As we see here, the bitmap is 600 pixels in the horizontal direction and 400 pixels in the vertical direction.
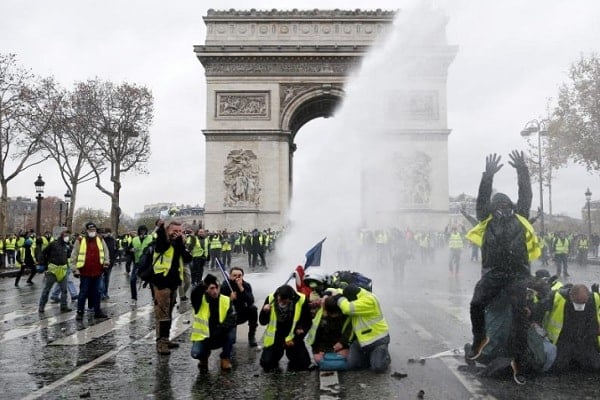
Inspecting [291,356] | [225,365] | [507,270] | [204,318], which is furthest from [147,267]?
[507,270]

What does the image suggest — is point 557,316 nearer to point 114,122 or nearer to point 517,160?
point 517,160

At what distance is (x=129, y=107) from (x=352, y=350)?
120 feet

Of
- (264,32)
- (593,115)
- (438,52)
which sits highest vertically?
(264,32)

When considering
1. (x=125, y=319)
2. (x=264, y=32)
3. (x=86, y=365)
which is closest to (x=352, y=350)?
(x=86, y=365)

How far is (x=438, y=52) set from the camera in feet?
107

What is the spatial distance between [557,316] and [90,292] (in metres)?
7.72

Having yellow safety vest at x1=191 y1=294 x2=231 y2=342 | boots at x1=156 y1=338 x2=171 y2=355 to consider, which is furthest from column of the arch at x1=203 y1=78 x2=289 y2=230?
yellow safety vest at x1=191 y1=294 x2=231 y2=342

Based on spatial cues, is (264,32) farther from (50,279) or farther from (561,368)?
(561,368)

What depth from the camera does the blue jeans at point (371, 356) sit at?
256 inches

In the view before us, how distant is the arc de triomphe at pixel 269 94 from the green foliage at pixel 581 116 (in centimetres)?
667

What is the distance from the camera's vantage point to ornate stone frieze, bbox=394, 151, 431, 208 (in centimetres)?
3650

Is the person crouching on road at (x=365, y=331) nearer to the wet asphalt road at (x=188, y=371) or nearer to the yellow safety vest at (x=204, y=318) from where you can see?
the wet asphalt road at (x=188, y=371)

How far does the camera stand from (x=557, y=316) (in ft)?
21.9

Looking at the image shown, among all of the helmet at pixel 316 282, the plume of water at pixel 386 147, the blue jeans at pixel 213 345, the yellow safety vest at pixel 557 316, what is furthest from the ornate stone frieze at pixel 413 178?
the blue jeans at pixel 213 345
